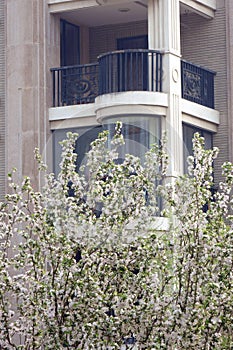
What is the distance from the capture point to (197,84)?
26.3 metres

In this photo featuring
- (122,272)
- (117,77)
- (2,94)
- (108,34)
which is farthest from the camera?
(108,34)

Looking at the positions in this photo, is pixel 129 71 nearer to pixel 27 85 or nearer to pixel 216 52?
pixel 27 85

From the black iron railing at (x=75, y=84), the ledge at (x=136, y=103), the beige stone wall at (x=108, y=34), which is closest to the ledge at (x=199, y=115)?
the ledge at (x=136, y=103)

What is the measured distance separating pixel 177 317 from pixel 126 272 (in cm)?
102

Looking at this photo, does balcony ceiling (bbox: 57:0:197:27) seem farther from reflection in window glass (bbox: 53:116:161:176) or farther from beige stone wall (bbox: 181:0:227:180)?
reflection in window glass (bbox: 53:116:161:176)

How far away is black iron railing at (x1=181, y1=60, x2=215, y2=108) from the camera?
25891 mm

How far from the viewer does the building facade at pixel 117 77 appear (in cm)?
2481

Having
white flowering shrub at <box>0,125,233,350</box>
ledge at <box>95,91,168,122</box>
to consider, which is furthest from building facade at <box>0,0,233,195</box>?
white flowering shrub at <box>0,125,233,350</box>

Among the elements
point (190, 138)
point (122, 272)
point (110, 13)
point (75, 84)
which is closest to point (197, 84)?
point (190, 138)

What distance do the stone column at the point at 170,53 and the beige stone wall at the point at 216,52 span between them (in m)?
1.73

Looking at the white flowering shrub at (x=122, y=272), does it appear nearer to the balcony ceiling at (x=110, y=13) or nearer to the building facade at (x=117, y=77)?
the building facade at (x=117, y=77)

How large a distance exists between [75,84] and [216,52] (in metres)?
3.28

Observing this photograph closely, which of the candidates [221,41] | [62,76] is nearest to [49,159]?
[62,76]

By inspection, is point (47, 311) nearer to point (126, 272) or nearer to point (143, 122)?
point (126, 272)
